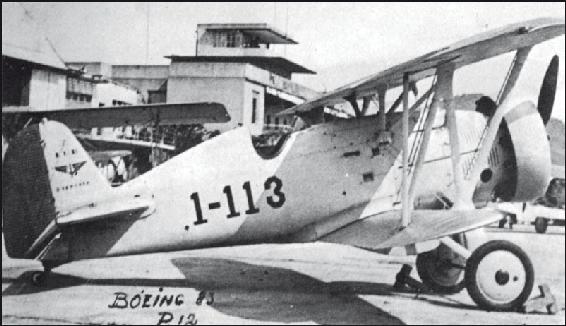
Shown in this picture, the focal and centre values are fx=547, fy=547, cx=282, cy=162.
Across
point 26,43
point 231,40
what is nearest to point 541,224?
point 231,40

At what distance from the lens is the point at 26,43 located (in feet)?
45.9

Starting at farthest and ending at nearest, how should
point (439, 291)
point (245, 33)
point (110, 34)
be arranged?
point (245, 33), point (439, 291), point (110, 34)

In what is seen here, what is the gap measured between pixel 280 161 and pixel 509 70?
2.74m

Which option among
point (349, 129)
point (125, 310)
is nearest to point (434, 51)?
→ point (349, 129)

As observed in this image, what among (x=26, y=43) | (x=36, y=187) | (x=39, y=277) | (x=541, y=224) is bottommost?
(x=541, y=224)

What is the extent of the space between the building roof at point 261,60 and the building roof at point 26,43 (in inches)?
85.1

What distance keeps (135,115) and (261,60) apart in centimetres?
217

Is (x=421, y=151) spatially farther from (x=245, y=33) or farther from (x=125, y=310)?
(x=245, y=33)

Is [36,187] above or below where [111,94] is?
below

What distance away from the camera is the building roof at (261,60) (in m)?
7.86

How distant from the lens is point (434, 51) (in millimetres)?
5391

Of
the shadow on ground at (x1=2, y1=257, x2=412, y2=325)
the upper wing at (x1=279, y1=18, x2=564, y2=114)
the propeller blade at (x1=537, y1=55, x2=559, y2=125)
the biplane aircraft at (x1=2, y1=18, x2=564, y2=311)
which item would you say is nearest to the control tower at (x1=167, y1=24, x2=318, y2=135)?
the biplane aircraft at (x1=2, y1=18, x2=564, y2=311)

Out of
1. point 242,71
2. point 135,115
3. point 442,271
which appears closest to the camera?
point 442,271

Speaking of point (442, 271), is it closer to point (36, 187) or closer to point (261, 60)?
point (261, 60)
